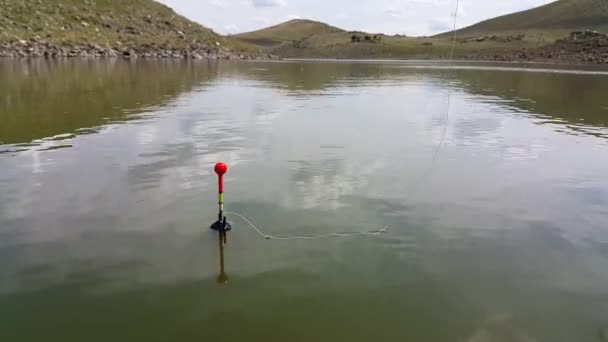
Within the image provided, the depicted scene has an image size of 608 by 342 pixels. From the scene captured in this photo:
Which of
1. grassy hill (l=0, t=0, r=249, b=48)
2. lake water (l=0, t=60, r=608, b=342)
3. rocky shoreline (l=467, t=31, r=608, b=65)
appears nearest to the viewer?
lake water (l=0, t=60, r=608, b=342)

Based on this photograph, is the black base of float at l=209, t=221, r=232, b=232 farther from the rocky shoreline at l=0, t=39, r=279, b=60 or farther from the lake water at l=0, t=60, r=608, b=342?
the rocky shoreline at l=0, t=39, r=279, b=60

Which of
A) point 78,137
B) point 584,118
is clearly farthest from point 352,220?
point 584,118

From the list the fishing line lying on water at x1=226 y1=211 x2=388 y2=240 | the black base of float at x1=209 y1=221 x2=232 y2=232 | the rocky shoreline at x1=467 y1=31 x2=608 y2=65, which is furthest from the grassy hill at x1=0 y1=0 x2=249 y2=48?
the rocky shoreline at x1=467 y1=31 x2=608 y2=65

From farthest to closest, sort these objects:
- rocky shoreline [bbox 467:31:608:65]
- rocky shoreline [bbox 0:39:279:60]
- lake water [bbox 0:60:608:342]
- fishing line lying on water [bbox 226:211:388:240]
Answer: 1. rocky shoreline [bbox 467:31:608:65]
2. rocky shoreline [bbox 0:39:279:60]
3. fishing line lying on water [bbox 226:211:388:240]
4. lake water [bbox 0:60:608:342]

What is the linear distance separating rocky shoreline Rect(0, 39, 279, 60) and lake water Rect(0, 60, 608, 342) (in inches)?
2766

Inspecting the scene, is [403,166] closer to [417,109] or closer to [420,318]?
[420,318]

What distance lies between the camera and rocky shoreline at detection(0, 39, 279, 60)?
7900 centimetres

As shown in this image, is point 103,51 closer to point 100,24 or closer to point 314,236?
point 100,24

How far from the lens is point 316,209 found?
11.9 meters

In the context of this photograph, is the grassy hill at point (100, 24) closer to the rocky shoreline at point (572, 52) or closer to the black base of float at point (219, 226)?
the black base of float at point (219, 226)

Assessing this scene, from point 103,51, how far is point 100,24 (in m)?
25.2

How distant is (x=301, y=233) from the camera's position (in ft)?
33.9

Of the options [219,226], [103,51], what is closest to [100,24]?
[103,51]

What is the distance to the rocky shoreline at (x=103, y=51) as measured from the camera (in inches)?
3110
